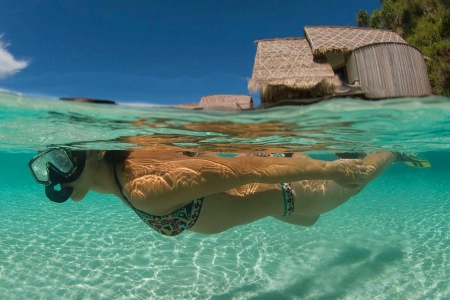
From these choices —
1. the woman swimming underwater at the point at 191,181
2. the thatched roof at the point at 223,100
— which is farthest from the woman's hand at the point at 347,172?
the thatched roof at the point at 223,100

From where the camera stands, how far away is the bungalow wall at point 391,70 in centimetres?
697

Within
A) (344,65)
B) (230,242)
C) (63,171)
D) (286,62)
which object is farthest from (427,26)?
(63,171)

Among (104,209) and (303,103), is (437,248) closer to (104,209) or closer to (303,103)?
(303,103)

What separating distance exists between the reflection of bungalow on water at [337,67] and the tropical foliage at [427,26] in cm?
949

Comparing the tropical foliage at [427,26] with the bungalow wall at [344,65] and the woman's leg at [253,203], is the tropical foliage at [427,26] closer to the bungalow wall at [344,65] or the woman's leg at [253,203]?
the bungalow wall at [344,65]

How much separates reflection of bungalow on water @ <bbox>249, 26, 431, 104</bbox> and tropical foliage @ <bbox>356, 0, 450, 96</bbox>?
9490 millimetres

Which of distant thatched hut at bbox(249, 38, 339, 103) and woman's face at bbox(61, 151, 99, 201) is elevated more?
distant thatched hut at bbox(249, 38, 339, 103)

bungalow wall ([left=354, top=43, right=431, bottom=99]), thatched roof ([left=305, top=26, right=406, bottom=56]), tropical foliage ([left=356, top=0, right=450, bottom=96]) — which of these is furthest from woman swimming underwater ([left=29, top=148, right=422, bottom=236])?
tropical foliage ([left=356, top=0, right=450, bottom=96])

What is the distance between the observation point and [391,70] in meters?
7.29

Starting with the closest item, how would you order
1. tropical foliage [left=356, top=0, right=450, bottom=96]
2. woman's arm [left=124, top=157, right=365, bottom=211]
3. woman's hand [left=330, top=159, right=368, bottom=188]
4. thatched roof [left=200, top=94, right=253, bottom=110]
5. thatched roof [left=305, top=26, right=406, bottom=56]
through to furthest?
woman's arm [left=124, top=157, right=365, bottom=211]
woman's hand [left=330, top=159, right=368, bottom=188]
thatched roof [left=200, top=94, right=253, bottom=110]
thatched roof [left=305, top=26, right=406, bottom=56]
tropical foliage [left=356, top=0, right=450, bottom=96]

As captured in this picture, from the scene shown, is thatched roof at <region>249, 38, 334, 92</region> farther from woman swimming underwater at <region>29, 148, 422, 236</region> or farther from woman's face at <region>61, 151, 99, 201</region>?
woman's face at <region>61, 151, 99, 201</region>

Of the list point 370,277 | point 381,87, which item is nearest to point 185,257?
point 370,277

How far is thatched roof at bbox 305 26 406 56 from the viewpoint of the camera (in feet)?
29.5

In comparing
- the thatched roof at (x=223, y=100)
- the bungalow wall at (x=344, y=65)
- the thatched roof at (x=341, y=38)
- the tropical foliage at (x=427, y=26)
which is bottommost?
the thatched roof at (x=223, y=100)
